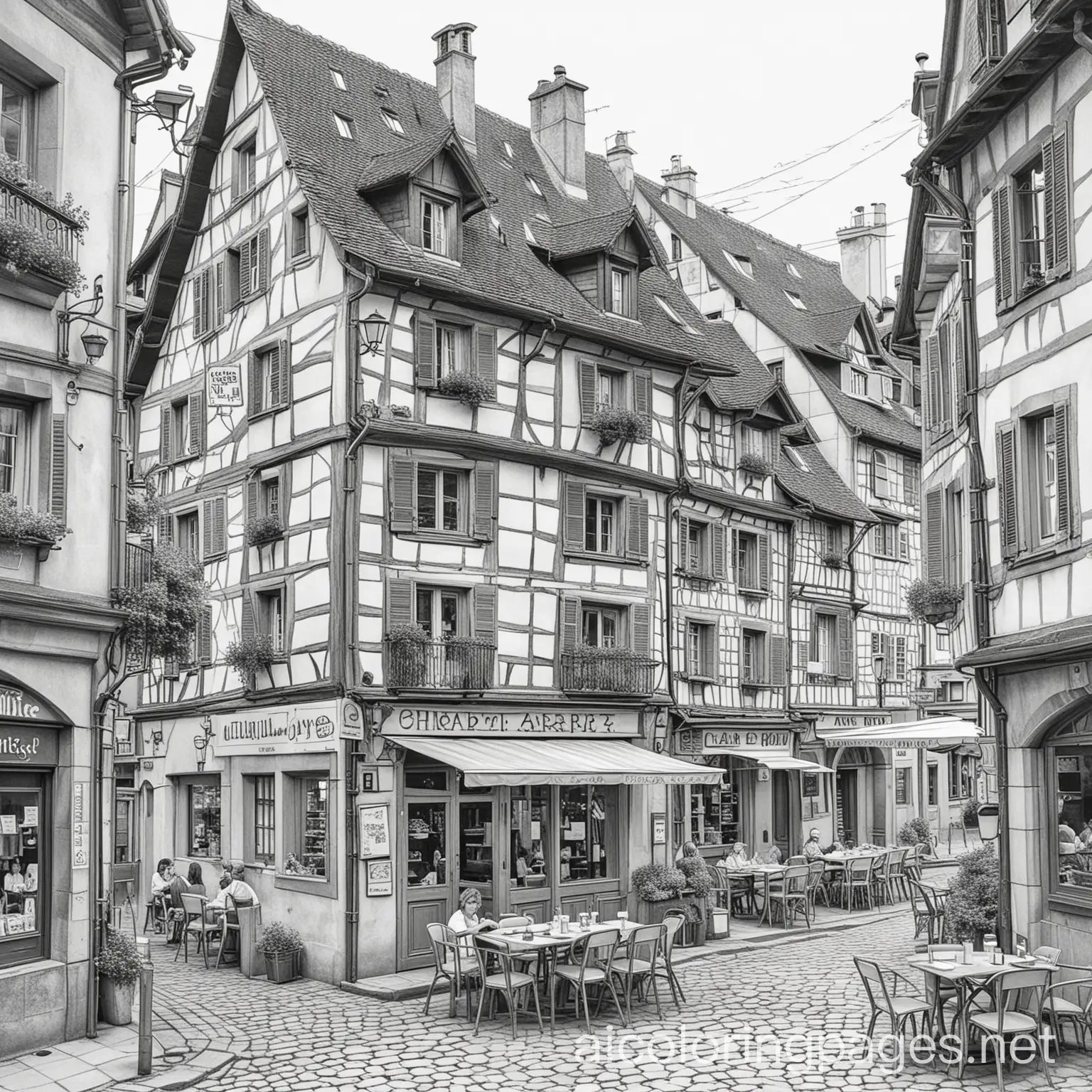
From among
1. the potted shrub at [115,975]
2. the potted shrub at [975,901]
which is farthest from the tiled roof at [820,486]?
the potted shrub at [115,975]

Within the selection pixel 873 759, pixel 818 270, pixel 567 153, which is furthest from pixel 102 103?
pixel 818 270

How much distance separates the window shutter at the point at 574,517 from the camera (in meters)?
22.4

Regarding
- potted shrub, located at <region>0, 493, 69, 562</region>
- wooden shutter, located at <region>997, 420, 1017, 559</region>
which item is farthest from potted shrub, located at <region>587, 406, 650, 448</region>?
potted shrub, located at <region>0, 493, 69, 562</region>

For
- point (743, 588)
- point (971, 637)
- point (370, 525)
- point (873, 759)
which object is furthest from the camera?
point (873, 759)

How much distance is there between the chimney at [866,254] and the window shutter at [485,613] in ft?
74.5

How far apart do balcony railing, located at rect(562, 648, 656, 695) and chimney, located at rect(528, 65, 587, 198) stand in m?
10.8

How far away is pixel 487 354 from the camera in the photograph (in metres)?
21.4

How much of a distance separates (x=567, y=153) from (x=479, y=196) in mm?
7306

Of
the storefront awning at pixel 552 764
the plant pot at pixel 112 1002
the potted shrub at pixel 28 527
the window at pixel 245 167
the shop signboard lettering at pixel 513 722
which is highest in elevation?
the window at pixel 245 167

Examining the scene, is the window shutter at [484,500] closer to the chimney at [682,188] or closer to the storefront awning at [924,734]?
the storefront awning at [924,734]

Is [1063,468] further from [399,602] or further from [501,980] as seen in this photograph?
[399,602]

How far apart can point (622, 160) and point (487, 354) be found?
1379 centimetres

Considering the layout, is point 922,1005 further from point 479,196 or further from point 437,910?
point 479,196

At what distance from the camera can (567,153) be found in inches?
Result: 1130
